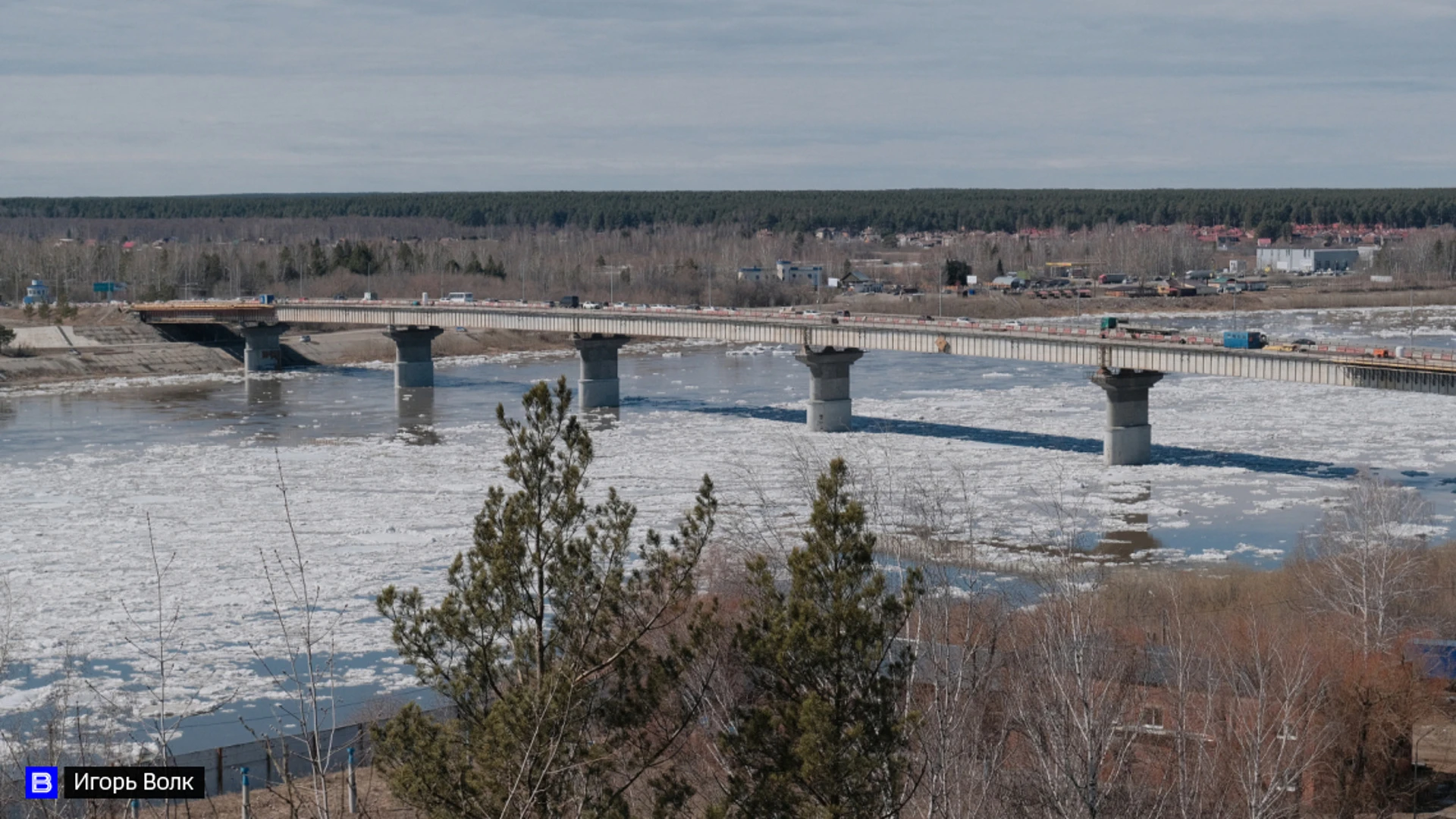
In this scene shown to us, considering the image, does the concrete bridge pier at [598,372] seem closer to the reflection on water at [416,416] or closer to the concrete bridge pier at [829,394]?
the reflection on water at [416,416]

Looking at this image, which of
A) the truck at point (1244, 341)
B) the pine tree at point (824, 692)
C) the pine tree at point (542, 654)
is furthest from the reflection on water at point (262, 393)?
the pine tree at point (824, 692)

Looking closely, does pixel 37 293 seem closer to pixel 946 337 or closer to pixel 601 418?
pixel 601 418

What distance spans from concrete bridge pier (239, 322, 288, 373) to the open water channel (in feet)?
36.8

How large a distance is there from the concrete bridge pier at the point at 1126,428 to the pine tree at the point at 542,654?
164 ft

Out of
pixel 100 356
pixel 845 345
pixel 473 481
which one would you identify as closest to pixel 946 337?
pixel 845 345

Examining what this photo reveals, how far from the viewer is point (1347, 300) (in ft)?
552

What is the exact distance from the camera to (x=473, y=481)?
199 feet

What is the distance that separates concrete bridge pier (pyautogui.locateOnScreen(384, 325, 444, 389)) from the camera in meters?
103

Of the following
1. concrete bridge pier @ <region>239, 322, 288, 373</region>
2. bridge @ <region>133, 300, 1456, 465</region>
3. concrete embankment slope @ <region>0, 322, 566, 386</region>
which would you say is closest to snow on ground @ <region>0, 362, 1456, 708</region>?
bridge @ <region>133, 300, 1456, 465</region>

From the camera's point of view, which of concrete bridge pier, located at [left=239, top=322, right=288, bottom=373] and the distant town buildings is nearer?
concrete bridge pier, located at [left=239, top=322, right=288, bottom=373]

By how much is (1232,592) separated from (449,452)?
38.7m

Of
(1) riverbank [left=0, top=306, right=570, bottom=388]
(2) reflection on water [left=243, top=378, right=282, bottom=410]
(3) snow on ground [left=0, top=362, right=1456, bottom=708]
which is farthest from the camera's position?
(1) riverbank [left=0, top=306, right=570, bottom=388]

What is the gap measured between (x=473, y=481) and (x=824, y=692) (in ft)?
152

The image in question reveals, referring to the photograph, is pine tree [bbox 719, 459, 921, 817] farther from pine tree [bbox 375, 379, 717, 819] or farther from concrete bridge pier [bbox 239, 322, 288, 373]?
concrete bridge pier [bbox 239, 322, 288, 373]
